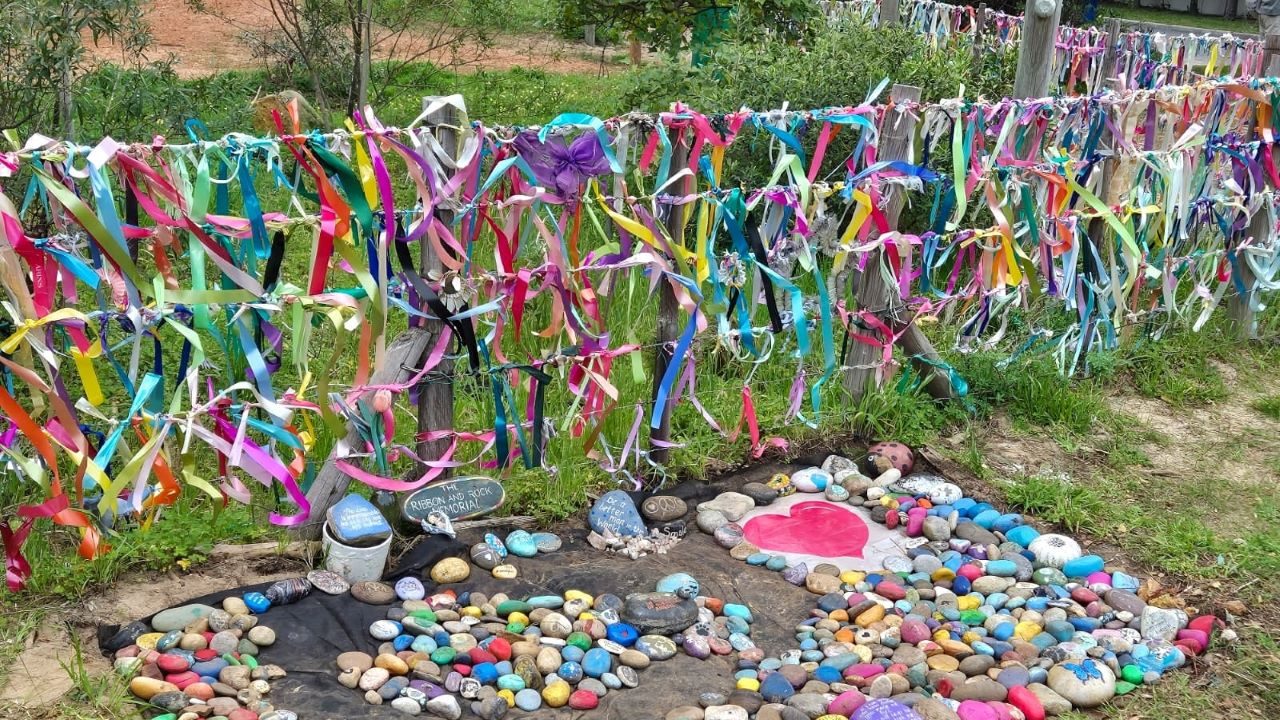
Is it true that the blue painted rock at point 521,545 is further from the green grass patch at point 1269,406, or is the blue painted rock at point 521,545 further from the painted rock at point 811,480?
the green grass patch at point 1269,406

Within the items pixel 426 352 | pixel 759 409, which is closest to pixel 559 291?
pixel 426 352

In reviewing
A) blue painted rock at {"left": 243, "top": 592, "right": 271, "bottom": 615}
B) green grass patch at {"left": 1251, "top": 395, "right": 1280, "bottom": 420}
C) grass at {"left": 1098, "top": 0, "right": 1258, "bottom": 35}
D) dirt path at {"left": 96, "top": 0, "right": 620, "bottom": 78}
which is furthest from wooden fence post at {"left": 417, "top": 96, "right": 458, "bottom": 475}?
grass at {"left": 1098, "top": 0, "right": 1258, "bottom": 35}

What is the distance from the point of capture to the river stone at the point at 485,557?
3650mm

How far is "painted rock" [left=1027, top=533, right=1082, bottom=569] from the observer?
12.7 feet

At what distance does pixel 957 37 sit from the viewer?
29.3 feet

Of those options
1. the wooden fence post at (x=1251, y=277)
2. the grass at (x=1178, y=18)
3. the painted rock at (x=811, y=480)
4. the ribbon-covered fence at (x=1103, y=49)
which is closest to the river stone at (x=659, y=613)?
the painted rock at (x=811, y=480)

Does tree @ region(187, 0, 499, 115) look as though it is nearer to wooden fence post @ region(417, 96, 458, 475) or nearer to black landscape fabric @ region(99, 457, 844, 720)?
wooden fence post @ region(417, 96, 458, 475)

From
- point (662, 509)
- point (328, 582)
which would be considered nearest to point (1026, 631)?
point (662, 509)

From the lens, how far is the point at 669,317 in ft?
13.1

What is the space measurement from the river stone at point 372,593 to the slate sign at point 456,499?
0.31 meters

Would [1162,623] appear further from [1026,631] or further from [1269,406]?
[1269,406]

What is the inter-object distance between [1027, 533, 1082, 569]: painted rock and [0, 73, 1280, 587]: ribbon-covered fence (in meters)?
0.88

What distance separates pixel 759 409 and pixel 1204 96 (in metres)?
2.34

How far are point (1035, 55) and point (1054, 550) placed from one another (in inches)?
105
